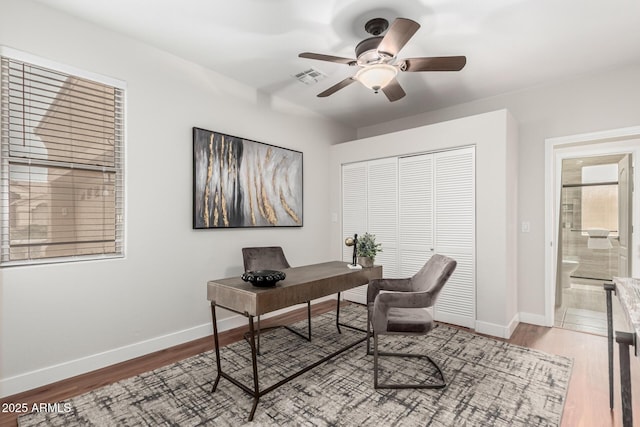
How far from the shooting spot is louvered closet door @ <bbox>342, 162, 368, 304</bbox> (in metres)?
4.39

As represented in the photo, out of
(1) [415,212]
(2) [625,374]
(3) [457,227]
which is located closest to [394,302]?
(2) [625,374]

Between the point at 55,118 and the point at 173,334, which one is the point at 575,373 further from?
the point at 55,118

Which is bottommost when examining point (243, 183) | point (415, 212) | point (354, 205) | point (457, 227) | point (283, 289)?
point (283, 289)

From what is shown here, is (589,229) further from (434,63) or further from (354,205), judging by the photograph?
(434,63)

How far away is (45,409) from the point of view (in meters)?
2.00

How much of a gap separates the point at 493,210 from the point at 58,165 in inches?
153

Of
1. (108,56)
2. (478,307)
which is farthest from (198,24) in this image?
(478,307)

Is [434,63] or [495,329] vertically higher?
[434,63]

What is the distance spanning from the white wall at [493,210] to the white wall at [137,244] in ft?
7.73

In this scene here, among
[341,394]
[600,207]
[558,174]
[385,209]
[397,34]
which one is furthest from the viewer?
[600,207]

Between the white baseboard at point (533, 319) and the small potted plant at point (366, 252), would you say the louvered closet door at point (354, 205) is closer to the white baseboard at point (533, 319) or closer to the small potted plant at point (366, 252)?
the small potted plant at point (366, 252)

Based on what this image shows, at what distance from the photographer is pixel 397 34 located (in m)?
1.92

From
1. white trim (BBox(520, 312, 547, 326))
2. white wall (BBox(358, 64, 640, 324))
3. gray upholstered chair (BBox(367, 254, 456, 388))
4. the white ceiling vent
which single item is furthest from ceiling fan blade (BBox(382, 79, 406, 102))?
white trim (BBox(520, 312, 547, 326))

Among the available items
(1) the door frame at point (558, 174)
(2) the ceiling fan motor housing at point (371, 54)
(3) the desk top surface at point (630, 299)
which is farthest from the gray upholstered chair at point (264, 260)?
(1) the door frame at point (558, 174)
